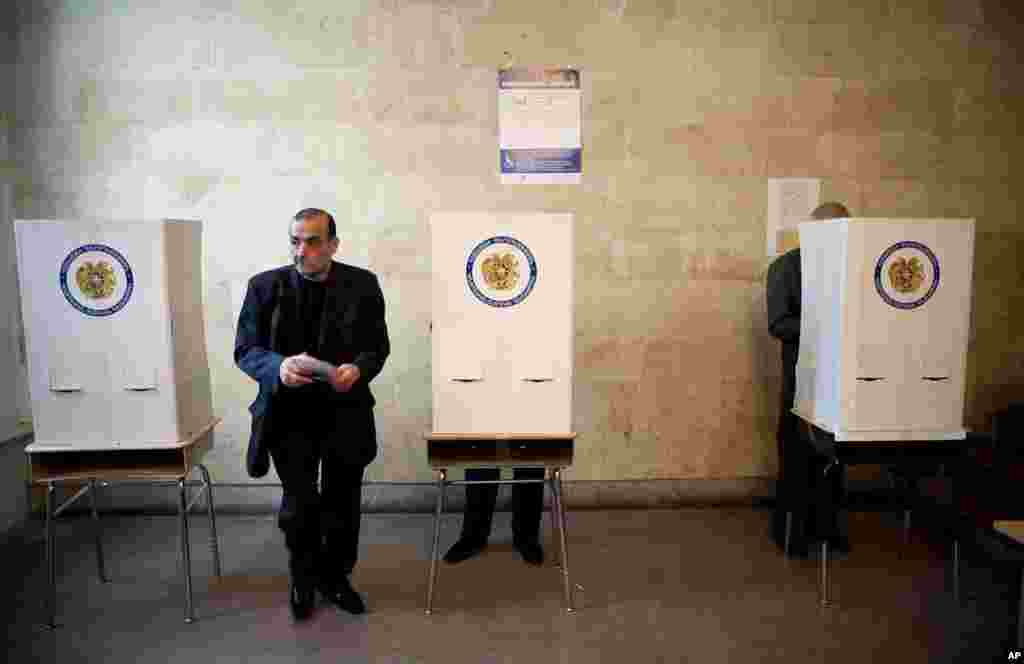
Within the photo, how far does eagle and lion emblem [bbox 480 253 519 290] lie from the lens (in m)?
2.61

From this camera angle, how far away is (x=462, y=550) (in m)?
3.28

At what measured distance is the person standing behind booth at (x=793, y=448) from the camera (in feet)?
10.3

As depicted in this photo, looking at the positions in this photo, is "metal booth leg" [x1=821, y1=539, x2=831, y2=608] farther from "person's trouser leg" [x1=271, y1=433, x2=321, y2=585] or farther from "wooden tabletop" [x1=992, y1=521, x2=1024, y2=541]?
"person's trouser leg" [x1=271, y1=433, x2=321, y2=585]

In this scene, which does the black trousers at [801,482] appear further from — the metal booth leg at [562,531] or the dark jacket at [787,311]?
the metal booth leg at [562,531]

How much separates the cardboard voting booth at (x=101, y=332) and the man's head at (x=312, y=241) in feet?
1.59

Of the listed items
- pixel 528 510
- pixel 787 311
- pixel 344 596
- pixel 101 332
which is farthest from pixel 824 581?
pixel 101 332

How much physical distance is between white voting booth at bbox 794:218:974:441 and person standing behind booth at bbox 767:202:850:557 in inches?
17.2

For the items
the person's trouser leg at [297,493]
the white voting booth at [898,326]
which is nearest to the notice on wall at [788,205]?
the white voting booth at [898,326]

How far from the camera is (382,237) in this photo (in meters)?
3.78

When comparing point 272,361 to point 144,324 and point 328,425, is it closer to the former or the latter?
point 328,425

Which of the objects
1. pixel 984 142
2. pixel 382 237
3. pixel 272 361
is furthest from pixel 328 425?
pixel 984 142

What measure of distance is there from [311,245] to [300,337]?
1.17 ft

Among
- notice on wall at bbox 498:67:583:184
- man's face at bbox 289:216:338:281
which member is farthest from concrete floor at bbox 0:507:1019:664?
notice on wall at bbox 498:67:583:184

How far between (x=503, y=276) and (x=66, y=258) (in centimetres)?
159
